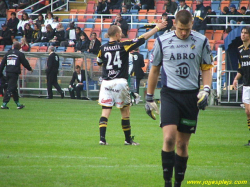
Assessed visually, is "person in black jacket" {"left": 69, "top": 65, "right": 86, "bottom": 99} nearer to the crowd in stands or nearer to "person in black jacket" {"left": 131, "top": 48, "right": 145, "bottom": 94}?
the crowd in stands

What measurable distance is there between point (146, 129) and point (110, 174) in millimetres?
5940

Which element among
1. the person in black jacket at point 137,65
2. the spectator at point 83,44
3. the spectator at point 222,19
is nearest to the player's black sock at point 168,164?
the person in black jacket at point 137,65

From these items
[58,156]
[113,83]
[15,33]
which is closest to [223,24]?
[15,33]

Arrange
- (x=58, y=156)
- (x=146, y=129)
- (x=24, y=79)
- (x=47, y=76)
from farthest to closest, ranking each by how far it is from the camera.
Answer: (x=24, y=79) < (x=47, y=76) < (x=146, y=129) < (x=58, y=156)

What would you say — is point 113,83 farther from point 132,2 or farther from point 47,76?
point 132,2

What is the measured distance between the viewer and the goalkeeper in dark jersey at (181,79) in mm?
5766

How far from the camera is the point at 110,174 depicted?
6664 millimetres

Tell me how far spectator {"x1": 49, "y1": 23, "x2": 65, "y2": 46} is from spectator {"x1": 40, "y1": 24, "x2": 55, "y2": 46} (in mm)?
247

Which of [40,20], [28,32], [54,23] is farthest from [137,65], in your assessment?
[28,32]

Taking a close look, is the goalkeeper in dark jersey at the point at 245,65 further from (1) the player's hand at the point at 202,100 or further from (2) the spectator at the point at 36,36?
(2) the spectator at the point at 36,36

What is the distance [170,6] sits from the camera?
26109mm

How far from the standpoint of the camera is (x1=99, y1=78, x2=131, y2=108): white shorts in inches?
364

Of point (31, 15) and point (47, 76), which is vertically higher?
point (31, 15)

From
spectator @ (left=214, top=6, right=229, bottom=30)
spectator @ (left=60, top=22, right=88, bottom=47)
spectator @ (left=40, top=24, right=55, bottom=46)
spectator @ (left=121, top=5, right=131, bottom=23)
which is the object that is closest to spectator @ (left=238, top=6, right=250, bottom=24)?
spectator @ (left=214, top=6, right=229, bottom=30)
